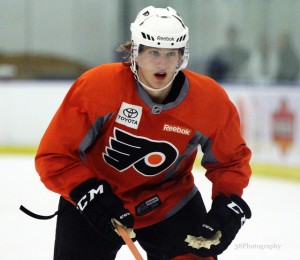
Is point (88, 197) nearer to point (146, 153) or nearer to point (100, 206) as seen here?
point (100, 206)

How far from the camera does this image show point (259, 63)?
7.73 metres

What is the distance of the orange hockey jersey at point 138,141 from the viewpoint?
8.57 feet

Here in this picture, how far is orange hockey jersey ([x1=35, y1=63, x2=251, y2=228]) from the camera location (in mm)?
2611

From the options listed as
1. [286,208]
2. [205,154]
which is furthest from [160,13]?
[286,208]

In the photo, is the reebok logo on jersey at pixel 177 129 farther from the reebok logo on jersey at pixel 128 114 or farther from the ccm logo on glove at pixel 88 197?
the ccm logo on glove at pixel 88 197

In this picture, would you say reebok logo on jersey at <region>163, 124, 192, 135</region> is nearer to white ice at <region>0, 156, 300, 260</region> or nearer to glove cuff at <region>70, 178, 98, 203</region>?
glove cuff at <region>70, 178, 98, 203</region>

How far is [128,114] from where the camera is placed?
2633 mm

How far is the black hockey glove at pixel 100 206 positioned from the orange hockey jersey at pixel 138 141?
4 cm

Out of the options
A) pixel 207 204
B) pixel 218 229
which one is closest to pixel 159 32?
pixel 218 229

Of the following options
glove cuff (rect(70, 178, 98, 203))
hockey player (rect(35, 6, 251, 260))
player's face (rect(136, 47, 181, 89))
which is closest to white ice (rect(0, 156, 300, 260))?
hockey player (rect(35, 6, 251, 260))

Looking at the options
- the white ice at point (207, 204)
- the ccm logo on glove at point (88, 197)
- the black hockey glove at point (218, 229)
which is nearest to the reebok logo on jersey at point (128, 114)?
the ccm logo on glove at point (88, 197)

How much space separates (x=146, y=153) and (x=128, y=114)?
5.8 inches

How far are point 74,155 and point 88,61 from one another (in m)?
5.74

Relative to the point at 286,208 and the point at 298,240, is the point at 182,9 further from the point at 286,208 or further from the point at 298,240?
the point at 298,240
